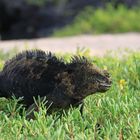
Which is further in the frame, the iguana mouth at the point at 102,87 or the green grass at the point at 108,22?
the green grass at the point at 108,22

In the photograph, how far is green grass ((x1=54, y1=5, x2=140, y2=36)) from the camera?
14969 millimetres

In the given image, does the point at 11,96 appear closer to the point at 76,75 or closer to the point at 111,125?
the point at 76,75

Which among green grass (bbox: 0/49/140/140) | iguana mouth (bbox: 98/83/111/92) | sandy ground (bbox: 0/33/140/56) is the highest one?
iguana mouth (bbox: 98/83/111/92)

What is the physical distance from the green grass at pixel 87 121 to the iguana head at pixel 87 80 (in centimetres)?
14

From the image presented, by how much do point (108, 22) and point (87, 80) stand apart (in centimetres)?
1124

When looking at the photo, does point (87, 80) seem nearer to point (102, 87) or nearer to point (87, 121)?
point (102, 87)

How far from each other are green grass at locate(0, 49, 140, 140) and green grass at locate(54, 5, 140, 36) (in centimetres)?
1032

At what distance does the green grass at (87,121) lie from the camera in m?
3.45

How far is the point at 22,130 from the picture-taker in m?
3.68

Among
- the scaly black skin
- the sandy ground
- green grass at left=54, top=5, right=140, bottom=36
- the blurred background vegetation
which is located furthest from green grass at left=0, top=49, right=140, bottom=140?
the blurred background vegetation

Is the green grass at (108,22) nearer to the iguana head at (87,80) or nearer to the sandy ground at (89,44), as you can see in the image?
the sandy ground at (89,44)

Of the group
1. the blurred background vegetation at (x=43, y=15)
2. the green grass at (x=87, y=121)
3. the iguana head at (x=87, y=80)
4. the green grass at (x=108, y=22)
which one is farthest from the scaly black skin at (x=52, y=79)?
the blurred background vegetation at (x=43, y=15)

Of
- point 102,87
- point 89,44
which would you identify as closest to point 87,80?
point 102,87

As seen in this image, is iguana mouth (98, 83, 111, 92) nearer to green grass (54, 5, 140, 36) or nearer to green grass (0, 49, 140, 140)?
green grass (0, 49, 140, 140)
